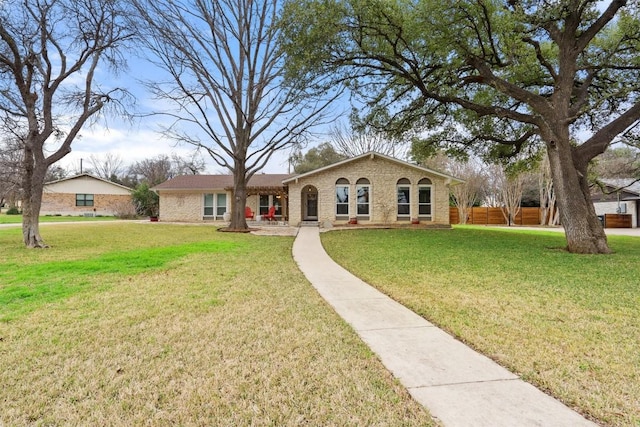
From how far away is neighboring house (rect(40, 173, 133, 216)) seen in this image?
35.3 metres

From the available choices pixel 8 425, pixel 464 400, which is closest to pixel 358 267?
pixel 464 400

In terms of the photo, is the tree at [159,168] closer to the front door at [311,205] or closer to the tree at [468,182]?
the front door at [311,205]

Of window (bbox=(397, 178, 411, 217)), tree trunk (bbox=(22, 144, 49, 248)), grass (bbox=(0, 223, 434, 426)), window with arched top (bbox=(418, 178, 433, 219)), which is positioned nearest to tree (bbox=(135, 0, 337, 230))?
window (bbox=(397, 178, 411, 217))

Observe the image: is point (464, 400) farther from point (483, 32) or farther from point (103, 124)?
point (103, 124)

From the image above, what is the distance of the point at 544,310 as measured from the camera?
14.6ft

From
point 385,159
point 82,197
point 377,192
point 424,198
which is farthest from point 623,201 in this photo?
point 82,197

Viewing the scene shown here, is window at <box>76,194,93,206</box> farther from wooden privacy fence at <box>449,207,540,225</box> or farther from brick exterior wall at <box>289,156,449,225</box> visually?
wooden privacy fence at <box>449,207,540,225</box>

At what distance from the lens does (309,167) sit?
3753cm

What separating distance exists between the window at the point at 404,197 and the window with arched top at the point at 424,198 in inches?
25.9

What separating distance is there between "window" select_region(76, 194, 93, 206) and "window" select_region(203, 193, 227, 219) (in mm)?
18976

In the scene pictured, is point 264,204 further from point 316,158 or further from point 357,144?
point 316,158

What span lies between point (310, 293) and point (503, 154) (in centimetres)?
1354

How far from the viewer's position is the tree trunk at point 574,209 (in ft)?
32.9

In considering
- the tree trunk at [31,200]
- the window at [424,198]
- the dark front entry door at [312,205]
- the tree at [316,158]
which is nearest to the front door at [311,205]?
the dark front entry door at [312,205]
